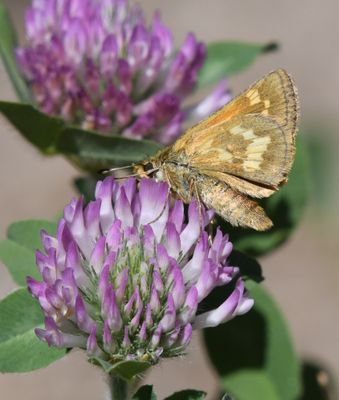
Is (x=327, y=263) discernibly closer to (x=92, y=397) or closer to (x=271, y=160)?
(x=92, y=397)

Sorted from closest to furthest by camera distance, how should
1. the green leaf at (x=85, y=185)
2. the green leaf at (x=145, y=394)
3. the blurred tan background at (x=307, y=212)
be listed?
the green leaf at (x=145, y=394)
the green leaf at (x=85, y=185)
the blurred tan background at (x=307, y=212)

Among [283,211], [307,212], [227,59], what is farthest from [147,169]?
[307,212]

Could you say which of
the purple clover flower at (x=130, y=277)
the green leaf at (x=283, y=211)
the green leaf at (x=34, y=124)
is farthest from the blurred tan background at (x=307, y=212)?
the purple clover flower at (x=130, y=277)

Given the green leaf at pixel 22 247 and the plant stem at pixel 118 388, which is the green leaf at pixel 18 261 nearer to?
the green leaf at pixel 22 247

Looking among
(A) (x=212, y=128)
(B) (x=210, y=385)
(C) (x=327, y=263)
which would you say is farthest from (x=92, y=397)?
(A) (x=212, y=128)

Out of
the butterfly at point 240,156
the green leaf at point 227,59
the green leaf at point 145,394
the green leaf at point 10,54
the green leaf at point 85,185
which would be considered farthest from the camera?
the green leaf at point 227,59

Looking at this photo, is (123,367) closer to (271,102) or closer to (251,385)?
(271,102)
